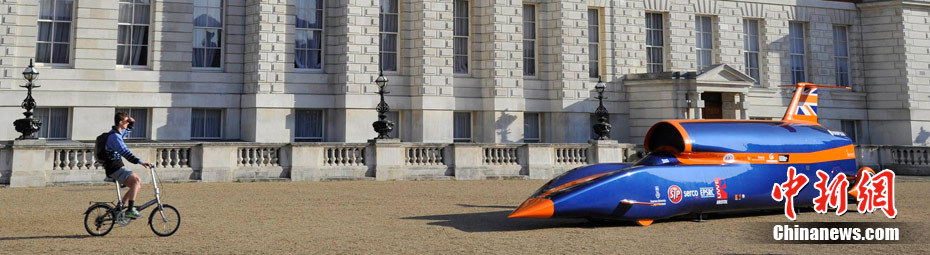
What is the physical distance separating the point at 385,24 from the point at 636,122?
12795 millimetres

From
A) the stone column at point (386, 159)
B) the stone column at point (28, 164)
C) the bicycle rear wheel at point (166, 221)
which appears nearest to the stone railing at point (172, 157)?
the stone column at point (28, 164)

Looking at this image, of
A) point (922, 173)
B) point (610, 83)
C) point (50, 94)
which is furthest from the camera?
point (610, 83)

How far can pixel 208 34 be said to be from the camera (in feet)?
98.9

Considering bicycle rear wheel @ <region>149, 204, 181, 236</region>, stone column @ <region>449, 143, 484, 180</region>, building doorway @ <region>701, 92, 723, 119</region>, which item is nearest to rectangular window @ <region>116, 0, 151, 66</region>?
stone column @ <region>449, 143, 484, 180</region>

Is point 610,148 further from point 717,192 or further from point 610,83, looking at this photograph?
point 717,192

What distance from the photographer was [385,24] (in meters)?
32.0

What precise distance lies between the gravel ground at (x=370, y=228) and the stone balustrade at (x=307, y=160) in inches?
68.4

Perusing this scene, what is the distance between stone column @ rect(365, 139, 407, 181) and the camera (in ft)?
80.7

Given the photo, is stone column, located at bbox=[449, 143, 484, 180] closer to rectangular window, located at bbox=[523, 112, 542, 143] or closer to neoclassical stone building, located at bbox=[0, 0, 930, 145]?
neoclassical stone building, located at bbox=[0, 0, 930, 145]

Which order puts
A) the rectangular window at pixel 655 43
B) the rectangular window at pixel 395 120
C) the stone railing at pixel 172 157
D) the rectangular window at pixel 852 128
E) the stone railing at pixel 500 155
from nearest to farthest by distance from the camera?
the stone railing at pixel 172 157, the stone railing at pixel 500 155, the rectangular window at pixel 395 120, the rectangular window at pixel 655 43, the rectangular window at pixel 852 128

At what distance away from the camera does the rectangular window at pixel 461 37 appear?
33.2 m

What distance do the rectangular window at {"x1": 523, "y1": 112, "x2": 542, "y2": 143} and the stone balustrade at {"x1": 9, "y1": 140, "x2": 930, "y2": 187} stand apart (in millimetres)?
6236

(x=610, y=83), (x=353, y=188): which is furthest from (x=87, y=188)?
(x=610, y=83)

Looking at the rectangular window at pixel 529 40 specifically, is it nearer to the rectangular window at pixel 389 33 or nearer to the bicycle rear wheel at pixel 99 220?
the rectangular window at pixel 389 33
